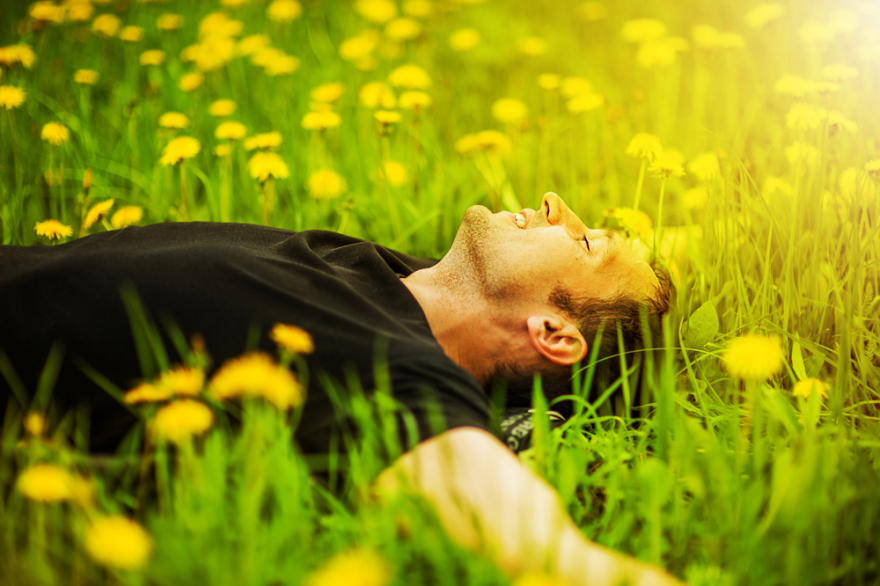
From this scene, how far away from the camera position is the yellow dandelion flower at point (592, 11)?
4289 mm

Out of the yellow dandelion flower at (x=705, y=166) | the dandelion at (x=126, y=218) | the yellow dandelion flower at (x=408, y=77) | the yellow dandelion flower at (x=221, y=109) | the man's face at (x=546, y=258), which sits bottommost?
the man's face at (x=546, y=258)

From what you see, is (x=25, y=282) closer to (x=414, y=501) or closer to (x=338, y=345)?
(x=338, y=345)

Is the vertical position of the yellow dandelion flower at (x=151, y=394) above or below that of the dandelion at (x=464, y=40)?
below

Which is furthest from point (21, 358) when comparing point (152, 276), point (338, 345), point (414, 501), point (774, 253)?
point (774, 253)

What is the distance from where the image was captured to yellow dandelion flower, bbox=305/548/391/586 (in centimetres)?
80

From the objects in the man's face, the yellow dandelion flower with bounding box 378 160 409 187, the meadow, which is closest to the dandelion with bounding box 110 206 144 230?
the meadow

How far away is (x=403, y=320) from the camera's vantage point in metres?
1.52

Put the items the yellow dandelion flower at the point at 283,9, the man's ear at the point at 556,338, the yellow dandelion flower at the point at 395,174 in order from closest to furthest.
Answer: the man's ear at the point at 556,338 → the yellow dandelion flower at the point at 395,174 → the yellow dandelion flower at the point at 283,9

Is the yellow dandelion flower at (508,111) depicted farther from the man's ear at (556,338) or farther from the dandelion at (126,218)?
the dandelion at (126,218)

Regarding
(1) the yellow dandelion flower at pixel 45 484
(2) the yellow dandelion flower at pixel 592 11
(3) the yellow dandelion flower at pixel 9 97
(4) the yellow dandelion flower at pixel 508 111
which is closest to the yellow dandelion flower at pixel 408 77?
(4) the yellow dandelion flower at pixel 508 111

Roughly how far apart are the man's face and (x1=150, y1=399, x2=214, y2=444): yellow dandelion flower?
87 cm

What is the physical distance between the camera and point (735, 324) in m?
1.89

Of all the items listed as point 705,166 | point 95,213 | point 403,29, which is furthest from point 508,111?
point 95,213

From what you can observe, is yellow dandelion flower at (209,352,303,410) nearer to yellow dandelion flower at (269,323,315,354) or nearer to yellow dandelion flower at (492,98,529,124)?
yellow dandelion flower at (269,323,315,354)
